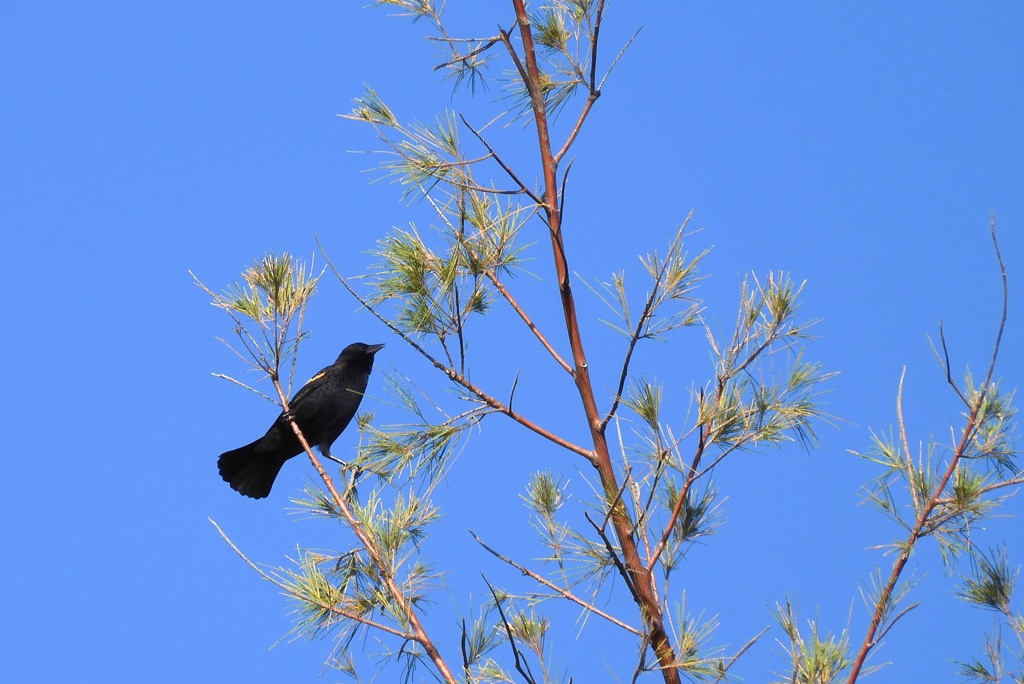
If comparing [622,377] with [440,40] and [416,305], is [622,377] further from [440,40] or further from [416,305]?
[440,40]

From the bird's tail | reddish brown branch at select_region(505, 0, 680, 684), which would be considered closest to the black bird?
the bird's tail

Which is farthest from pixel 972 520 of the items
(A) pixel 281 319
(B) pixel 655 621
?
(A) pixel 281 319

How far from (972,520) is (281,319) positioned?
5.56 ft

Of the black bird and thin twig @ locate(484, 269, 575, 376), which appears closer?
thin twig @ locate(484, 269, 575, 376)

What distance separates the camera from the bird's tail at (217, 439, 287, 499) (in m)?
4.43

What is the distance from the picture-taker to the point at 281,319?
286 cm

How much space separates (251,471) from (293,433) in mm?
302

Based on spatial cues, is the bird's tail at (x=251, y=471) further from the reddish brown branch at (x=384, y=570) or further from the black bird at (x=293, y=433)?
the reddish brown branch at (x=384, y=570)

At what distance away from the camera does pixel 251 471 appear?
4.45 metres

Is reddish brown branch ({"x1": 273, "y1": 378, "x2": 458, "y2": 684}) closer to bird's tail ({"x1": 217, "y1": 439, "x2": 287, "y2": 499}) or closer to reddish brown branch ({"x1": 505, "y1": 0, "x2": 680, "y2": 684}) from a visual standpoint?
reddish brown branch ({"x1": 505, "y1": 0, "x2": 680, "y2": 684})

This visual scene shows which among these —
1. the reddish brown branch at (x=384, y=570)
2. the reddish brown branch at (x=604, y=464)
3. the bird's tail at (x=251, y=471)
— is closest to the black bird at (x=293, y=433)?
the bird's tail at (x=251, y=471)

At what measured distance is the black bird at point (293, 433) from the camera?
4.32 meters

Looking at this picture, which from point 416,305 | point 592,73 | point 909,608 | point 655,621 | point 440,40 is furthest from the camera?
point 440,40

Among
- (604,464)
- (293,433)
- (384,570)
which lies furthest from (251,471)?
(604,464)
